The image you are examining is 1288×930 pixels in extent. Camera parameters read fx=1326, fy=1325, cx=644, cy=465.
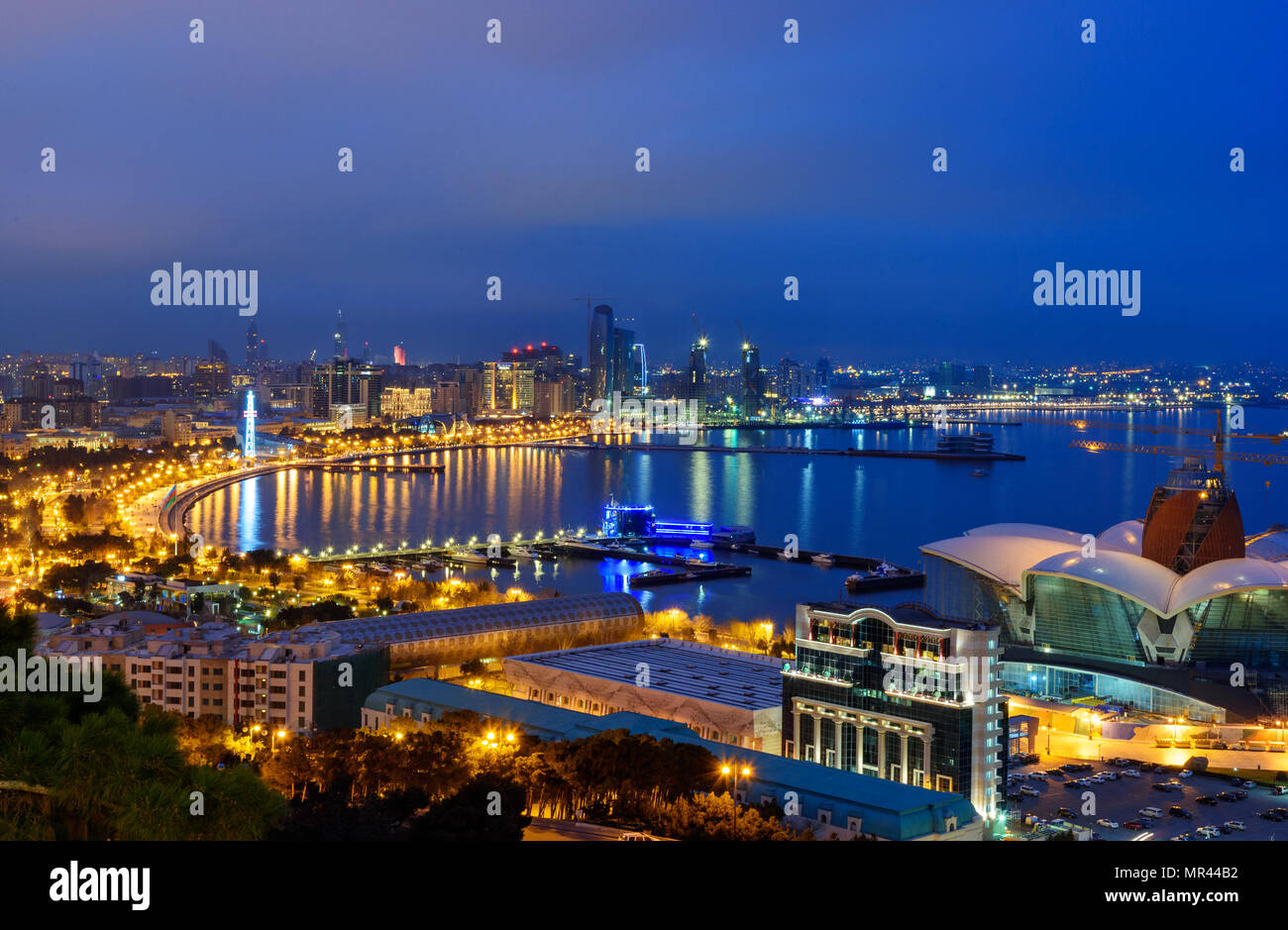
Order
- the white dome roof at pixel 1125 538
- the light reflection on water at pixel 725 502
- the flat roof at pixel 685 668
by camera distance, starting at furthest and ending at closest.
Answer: the light reflection on water at pixel 725 502, the white dome roof at pixel 1125 538, the flat roof at pixel 685 668

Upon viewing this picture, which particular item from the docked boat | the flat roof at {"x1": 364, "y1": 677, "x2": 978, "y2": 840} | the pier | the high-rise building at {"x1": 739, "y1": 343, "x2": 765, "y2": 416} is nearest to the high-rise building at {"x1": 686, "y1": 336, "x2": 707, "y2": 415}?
the high-rise building at {"x1": 739, "y1": 343, "x2": 765, "y2": 416}

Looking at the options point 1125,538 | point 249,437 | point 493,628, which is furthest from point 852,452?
point 493,628

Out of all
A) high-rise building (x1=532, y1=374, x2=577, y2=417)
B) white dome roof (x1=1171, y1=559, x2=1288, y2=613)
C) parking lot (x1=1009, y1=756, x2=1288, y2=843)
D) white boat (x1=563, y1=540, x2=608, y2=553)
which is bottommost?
parking lot (x1=1009, y1=756, x2=1288, y2=843)

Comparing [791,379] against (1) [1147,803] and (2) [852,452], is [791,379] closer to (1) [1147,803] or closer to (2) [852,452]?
(2) [852,452]

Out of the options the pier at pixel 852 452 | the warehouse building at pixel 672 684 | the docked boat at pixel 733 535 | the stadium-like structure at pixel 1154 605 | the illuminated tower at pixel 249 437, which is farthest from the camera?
the illuminated tower at pixel 249 437

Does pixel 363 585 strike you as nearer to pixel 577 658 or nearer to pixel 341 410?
pixel 577 658

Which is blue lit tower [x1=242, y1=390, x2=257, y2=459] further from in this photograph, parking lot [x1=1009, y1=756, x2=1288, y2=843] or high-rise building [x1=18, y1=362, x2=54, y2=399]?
parking lot [x1=1009, y1=756, x2=1288, y2=843]

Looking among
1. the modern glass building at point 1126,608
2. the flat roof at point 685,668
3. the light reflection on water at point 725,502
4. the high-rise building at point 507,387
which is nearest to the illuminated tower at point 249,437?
the light reflection on water at point 725,502

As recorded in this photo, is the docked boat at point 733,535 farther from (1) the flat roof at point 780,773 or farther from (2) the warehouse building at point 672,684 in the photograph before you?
(1) the flat roof at point 780,773
